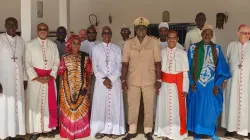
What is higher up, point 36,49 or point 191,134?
point 36,49

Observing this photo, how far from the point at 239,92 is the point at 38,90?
3249 mm

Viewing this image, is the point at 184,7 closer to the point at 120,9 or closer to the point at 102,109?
the point at 120,9

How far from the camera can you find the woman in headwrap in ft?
15.9

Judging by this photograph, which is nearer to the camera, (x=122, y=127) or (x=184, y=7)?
(x=122, y=127)

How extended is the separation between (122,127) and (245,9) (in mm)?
4657

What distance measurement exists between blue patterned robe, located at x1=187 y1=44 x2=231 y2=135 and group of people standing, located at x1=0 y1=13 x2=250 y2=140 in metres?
0.02

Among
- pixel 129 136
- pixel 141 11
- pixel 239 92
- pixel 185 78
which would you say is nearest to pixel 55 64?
pixel 129 136

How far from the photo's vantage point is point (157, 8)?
324 inches

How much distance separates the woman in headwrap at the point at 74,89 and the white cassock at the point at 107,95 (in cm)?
15

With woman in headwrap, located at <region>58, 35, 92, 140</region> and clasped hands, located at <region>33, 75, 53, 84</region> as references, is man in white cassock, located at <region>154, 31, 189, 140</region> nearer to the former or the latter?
woman in headwrap, located at <region>58, 35, 92, 140</region>

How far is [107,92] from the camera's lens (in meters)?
4.94

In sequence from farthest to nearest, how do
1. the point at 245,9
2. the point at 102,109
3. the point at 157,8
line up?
the point at 157,8, the point at 245,9, the point at 102,109

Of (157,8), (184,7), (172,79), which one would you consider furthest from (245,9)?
(172,79)

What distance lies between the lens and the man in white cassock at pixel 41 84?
482 cm
